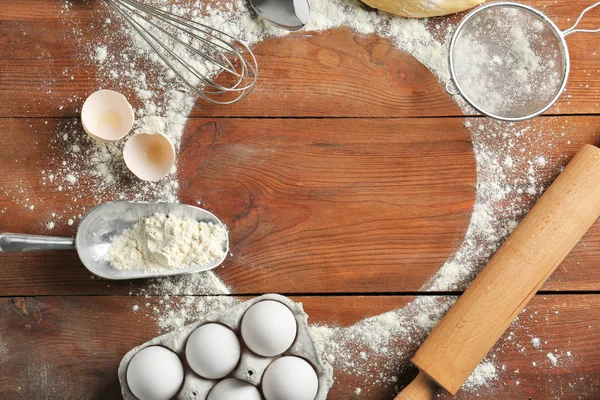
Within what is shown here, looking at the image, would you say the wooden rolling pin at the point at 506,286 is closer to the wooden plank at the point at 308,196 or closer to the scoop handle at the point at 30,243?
the wooden plank at the point at 308,196

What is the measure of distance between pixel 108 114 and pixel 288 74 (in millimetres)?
316

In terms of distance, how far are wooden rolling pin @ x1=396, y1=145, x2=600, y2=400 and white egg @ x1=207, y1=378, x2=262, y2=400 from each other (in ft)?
0.76

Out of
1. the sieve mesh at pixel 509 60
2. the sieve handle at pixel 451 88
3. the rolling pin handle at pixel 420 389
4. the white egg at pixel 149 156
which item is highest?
the sieve mesh at pixel 509 60

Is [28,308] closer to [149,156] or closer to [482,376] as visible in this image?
[149,156]

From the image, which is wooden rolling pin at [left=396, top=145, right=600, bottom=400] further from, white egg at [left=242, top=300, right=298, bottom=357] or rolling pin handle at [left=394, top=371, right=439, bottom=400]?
white egg at [left=242, top=300, right=298, bottom=357]

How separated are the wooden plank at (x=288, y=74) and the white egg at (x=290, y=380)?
0.42m

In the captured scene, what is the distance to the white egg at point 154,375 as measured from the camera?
0.81m

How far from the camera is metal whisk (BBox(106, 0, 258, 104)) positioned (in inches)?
37.9

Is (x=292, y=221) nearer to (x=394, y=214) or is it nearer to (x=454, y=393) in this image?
(x=394, y=214)

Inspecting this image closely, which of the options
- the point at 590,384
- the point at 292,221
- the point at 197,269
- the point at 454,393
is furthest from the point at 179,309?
the point at 590,384

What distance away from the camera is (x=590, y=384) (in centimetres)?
94

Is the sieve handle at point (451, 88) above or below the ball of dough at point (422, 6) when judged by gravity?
below

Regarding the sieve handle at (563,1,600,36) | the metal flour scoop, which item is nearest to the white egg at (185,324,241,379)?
the metal flour scoop

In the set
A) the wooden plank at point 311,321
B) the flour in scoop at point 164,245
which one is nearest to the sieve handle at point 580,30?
the wooden plank at point 311,321
